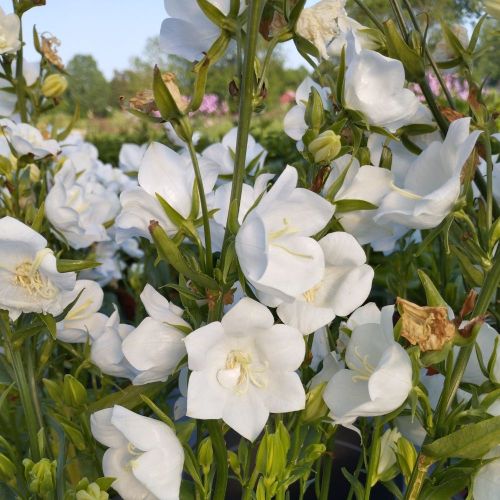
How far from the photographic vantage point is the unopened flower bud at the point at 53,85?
102cm

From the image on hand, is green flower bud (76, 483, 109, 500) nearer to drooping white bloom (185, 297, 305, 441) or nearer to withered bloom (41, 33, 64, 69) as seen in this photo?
drooping white bloom (185, 297, 305, 441)

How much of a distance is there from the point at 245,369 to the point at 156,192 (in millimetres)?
151

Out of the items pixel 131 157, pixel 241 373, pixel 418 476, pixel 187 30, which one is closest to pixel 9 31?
pixel 187 30

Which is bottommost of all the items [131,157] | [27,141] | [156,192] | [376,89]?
[131,157]

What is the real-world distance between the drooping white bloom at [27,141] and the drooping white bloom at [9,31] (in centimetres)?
11

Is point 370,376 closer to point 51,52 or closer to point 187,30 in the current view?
point 187,30

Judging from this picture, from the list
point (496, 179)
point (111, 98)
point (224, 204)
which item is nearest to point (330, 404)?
point (224, 204)

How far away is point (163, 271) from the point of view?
109 centimetres

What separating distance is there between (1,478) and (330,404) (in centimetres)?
31

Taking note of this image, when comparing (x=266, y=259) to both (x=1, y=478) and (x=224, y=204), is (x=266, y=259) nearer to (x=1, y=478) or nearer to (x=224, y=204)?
(x=224, y=204)

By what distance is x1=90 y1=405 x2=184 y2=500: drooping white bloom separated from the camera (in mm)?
478

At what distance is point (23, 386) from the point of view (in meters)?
0.59

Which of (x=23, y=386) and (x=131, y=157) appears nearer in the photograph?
(x=23, y=386)

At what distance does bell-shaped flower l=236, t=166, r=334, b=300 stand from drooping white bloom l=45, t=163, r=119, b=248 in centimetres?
46
